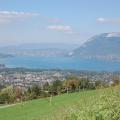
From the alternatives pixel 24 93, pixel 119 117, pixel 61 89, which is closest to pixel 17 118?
pixel 119 117

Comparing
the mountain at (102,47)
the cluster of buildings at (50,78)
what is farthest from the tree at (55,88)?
the mountain at (102,47)

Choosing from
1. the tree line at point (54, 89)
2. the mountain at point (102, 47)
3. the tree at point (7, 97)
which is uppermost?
the mountain at point (102, 47)

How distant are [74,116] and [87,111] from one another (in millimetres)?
362

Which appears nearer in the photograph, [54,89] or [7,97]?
[54,89]

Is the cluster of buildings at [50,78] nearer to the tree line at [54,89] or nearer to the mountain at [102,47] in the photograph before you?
the tree line at [54,89]

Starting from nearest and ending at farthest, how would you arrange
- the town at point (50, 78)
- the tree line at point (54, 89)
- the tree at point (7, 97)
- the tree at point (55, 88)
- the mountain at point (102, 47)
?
the tree line at point (54, 89) < the tree at point (55, 88) < the tree at point (7, 97) < the town at point (50, 78) < the mountain at point (102, 47)

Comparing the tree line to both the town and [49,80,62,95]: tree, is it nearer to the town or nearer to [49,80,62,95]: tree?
[49,80,62,95]: tree

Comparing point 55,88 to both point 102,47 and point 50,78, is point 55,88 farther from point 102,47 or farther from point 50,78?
point 102,47

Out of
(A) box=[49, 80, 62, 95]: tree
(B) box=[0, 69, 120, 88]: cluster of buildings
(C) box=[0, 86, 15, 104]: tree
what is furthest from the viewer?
(B) box=[0, 69, 120, 88]: cluster of buildings

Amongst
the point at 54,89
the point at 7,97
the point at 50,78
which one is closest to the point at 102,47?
the point at 50,78

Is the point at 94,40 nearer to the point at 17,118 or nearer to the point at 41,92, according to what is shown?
the point at 41,92

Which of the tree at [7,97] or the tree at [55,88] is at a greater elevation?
the tree at [55,88]

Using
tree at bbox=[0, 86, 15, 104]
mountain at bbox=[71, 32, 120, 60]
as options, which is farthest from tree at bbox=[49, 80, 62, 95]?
mountain at bbox=[71, 32, 120, 60]

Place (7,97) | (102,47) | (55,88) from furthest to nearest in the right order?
1. (102,47)
2. (7,97)
3. (55,88)
